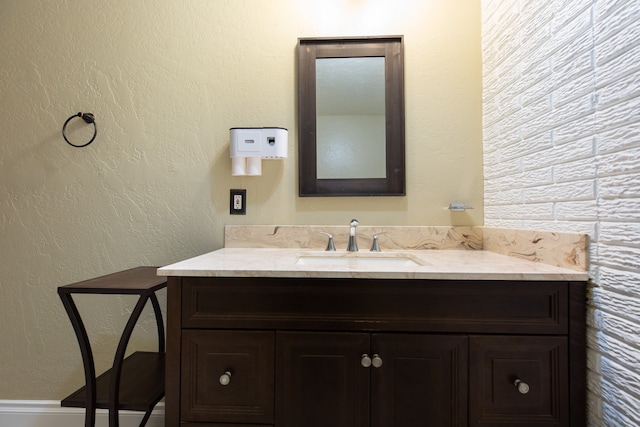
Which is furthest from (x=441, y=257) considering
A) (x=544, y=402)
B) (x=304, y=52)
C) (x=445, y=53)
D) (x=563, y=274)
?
(x=304, y=52)

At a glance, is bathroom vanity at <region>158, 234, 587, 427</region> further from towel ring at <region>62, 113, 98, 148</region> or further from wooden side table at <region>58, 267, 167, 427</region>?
towel ring at <region>62, 113, 98, 148</region>

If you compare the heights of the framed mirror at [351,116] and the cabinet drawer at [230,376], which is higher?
the framed mirror at [351,116]

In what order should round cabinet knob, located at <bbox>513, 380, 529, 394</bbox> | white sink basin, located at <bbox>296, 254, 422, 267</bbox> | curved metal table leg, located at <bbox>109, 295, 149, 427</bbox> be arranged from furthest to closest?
white sink basin, located at <bbox>296, 254, 422, 267</bbox> < curved metal table leg, located at <bbox>109, 295, 149, 427</bbox> < round cabinet knob, located at <bbox>513, 380, 529, 394</bbox>

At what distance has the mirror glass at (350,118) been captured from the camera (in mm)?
1441

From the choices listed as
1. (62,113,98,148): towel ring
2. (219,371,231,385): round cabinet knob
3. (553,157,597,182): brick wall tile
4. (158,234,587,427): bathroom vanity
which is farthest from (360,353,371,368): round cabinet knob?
(62,113,98,148): towel ring

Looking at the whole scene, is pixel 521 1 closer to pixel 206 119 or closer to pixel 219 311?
pixel 206 119

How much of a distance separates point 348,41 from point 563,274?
1.20m

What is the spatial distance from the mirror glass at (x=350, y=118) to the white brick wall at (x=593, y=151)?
51cm

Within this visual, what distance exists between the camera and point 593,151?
2.80 ft

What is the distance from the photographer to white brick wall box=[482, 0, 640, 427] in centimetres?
75

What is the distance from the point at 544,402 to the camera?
87 centimetres

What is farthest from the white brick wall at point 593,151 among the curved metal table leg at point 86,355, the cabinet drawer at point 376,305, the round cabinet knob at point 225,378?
the curved metal table leg at point 86,355

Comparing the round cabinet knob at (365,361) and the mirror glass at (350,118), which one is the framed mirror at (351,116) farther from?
the round cabinet knob at (365,361)

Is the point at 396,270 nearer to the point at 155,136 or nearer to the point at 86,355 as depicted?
the point at 86,355
